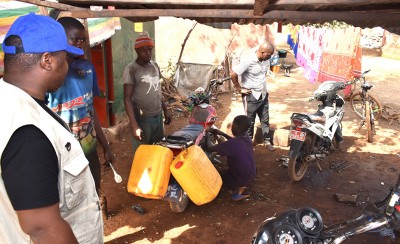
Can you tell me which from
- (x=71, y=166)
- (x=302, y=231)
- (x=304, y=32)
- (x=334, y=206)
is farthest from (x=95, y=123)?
(x=304, y=32)

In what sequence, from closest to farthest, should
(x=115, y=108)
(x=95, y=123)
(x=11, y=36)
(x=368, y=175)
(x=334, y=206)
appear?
1. (x=11, y=36)
2. (x=95, y=123)
3. (x=334, y=206)
4. (x=368, y=175)
5. (x=115, y=108)

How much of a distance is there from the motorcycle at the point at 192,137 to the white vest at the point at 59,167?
1.95 m

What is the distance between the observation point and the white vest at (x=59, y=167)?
52.0 inches

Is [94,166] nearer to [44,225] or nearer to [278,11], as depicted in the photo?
[44,225]

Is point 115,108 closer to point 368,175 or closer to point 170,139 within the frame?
point 170,139

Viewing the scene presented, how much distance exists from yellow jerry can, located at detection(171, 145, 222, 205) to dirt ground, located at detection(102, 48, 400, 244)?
0.67 m

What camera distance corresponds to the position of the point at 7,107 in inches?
52.6

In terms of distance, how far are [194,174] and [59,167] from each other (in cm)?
205

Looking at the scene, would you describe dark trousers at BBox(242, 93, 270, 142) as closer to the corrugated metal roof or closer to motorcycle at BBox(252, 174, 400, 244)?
the corrugated metal roof

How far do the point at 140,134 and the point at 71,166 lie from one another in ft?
8.34

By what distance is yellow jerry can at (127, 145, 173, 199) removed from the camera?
11.0ft

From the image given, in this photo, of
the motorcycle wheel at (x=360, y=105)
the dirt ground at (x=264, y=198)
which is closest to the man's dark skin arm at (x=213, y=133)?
the dirt ground at (x=264, y=198)

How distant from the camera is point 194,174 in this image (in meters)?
3.39

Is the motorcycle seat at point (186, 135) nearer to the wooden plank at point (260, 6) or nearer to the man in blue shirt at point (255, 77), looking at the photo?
the man in blue shirt at point (255, 77)
